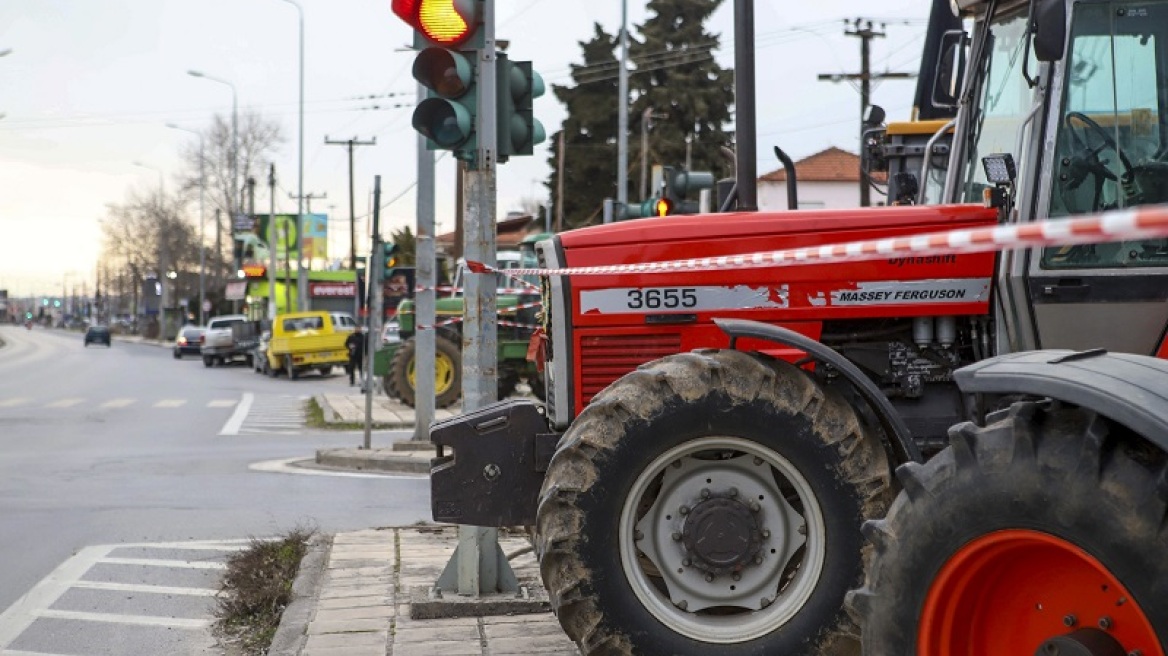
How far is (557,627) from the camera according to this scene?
711cm

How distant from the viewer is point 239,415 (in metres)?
27.7

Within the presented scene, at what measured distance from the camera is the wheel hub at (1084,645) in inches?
134

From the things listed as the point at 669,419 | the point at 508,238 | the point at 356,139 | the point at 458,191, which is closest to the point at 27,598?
the point at 669,419

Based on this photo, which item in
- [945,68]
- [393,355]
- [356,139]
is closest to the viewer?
[945,68]

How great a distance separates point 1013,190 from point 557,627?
2737mm

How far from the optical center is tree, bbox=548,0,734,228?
6706cm

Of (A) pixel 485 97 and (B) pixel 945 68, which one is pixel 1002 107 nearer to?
(B) pixel 945 68

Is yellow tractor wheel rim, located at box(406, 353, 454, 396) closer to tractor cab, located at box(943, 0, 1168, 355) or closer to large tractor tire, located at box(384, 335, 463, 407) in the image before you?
large tractor tire, located at box(384, 335, 463, 407)

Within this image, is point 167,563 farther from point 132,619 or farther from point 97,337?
point 97,337

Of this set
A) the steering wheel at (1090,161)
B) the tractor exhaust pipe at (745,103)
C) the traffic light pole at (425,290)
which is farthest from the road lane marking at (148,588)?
the traffic light pole at (425,290)

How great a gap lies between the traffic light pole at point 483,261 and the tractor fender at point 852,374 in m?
2.14

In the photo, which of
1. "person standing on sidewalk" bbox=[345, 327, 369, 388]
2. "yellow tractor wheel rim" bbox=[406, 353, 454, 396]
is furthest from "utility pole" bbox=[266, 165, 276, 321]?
"yellow tractor wheel rim" bbox=[406, 353, 454, 396]

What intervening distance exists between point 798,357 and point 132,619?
12.8 ft

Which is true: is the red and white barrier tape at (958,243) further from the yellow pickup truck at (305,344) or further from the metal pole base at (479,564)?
the yellow pickup truck at (305,344)
